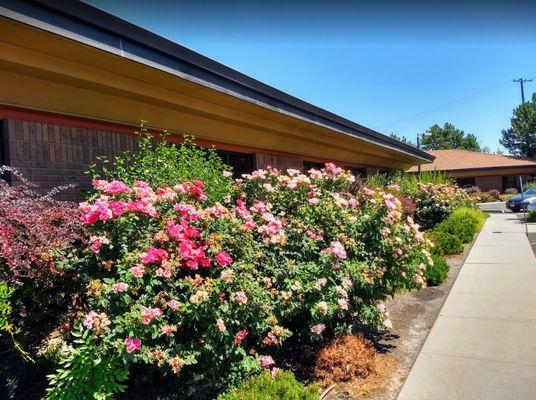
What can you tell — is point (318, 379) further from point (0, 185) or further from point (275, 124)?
point (275, 124)

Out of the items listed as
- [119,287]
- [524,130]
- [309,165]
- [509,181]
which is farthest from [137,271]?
[524,130]

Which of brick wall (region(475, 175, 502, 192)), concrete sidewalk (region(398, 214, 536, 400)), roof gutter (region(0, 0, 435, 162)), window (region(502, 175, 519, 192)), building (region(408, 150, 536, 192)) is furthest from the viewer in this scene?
window (region(502, 175, 519, 192))

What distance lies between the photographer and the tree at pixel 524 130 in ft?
→ 212

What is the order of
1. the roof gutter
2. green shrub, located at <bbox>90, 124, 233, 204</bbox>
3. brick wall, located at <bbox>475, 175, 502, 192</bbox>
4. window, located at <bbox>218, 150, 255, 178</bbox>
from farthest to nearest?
1. brick wall, located at <bbox>475, 175, 502, 192</bbox>
2. window, located at <bbox>218, 150, 255, 178</bbox>
3. green shrub, located at <bbox>90, 124, 233, 204</bbox>
4. the roof gutter

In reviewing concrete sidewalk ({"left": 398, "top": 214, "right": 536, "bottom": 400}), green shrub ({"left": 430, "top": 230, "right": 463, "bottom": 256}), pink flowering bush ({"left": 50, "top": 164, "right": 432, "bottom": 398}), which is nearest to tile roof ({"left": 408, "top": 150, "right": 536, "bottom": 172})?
green shrub ({"left": 430, "top": 230, "right": 463, "bottom": 256})

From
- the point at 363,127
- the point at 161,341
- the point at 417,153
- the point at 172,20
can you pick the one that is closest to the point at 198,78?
the point at 172,20

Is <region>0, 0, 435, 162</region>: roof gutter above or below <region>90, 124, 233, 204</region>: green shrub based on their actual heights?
above

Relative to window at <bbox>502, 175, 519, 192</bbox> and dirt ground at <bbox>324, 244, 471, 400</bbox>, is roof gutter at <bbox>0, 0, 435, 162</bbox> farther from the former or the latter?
window at <bbox>502, 175, 519, 192</bbox>

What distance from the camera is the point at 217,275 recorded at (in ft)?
12.3

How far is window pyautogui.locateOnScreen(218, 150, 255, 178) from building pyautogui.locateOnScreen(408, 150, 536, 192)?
36.0 m

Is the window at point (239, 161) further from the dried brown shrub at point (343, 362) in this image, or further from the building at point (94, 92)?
the dried brown shrub at point (343, 362)

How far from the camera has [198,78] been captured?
20.1 feet

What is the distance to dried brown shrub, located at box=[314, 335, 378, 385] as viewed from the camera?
436 cm

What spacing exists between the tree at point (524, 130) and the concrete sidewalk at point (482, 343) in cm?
6571
